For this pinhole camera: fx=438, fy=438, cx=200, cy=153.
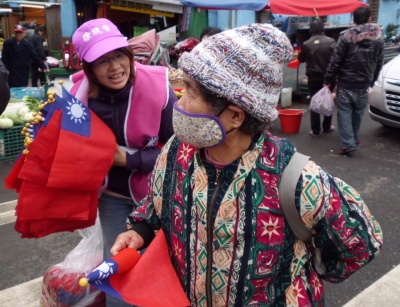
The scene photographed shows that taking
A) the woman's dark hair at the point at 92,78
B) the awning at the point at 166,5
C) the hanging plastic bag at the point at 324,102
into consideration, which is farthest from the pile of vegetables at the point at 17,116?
the awning at the point at 166,5

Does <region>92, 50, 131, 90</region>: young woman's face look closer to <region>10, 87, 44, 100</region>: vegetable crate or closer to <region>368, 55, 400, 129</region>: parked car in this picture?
<region>368, 55, 400, 129</region>: parked car

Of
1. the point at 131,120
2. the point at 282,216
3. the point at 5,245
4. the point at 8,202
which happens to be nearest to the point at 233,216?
the point at 282,216

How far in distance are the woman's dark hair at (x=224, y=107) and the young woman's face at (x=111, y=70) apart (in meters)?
0.95

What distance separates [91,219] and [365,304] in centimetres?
197

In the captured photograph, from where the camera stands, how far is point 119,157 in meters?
2.18

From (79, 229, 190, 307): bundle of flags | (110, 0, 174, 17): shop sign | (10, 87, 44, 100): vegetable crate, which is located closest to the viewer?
(79, 229, 190, 307): bundle of flags

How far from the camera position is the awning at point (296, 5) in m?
9.52

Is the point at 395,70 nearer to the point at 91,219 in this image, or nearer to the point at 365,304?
the point at 365,304

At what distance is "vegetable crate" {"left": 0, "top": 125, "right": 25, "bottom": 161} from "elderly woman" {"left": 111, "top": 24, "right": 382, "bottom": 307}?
527cm

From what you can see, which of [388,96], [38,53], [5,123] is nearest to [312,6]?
[388,96]

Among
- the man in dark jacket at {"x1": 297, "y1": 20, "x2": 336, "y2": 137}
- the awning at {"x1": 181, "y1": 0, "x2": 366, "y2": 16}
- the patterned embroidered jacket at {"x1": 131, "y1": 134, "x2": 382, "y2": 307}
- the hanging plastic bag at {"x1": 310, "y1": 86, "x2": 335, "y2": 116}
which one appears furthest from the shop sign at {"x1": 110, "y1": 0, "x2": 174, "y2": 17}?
the patterned embroidered jacket at {"x1": 131, "y1": 134, "x2": 382, "y2": 307}

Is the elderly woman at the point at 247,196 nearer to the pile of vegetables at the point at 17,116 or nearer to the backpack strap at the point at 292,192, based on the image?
the backpack strap at the point at 292,192

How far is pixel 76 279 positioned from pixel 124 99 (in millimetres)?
1137

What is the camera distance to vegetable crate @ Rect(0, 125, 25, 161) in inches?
241
